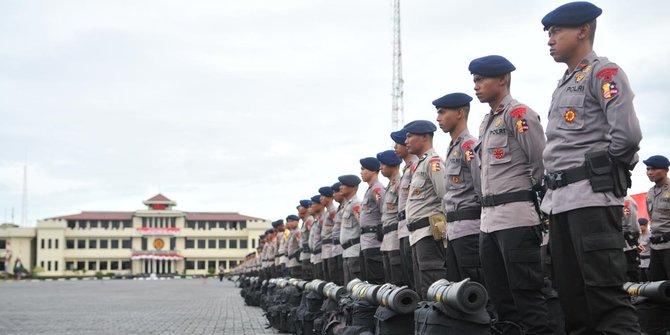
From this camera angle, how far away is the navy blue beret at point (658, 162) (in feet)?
27.7

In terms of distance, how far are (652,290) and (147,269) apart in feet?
319

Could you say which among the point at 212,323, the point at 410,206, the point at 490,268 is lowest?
the point at 212,323

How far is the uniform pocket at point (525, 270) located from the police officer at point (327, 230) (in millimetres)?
7385

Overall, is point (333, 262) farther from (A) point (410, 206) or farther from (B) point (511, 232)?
(B) point (511, 232)

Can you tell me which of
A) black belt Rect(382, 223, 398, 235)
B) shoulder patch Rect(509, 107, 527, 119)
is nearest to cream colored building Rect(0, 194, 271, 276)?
black belt Rect(382, 223, 398, 235)

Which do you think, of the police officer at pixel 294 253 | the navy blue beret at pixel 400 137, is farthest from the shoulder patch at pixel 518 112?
the police officer at pixel 294 253

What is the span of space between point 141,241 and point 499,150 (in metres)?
98.9

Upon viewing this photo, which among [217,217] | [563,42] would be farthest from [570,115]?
[217,217]

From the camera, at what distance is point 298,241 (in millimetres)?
16125

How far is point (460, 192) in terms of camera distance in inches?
227

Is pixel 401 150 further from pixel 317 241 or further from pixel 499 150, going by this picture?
pixel 317 241

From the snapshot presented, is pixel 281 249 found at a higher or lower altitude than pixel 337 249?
higher

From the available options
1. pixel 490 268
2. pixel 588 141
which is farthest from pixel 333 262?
pixel 588 141

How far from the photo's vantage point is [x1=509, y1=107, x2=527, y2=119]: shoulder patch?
472 centimetres
